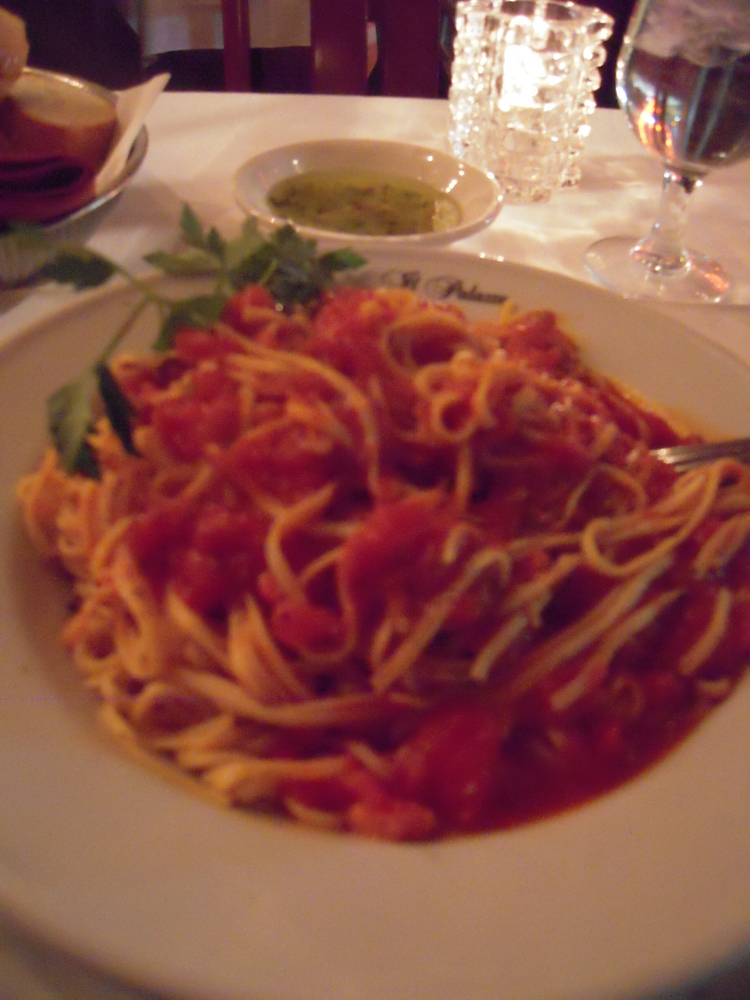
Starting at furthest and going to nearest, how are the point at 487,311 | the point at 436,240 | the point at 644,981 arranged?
the point at 436,240, the point at 487,311, the point at 644,981

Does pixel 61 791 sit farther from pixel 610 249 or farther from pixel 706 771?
pixel 610 249

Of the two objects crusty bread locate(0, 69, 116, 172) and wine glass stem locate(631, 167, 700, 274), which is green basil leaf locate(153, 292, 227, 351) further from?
wine glass stem locate(631, 167, 700, 274)

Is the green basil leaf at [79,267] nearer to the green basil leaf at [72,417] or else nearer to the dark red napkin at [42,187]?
the green basil leaf at [72,417]

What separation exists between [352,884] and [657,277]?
255 centimetres

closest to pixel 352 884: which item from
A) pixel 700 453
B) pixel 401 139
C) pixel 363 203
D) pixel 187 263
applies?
pixel 700 453

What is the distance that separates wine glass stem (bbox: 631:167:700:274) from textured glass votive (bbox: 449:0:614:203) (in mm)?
615

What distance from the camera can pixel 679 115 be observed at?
288 cm

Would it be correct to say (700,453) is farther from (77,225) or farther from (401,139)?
(401,139)

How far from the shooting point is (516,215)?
3494 millimetres

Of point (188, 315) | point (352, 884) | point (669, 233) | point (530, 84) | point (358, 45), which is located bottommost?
point (352, 884)

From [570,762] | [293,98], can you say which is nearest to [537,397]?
[570,762]

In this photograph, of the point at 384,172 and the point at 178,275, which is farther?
the point at 384,172

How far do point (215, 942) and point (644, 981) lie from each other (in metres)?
0.57

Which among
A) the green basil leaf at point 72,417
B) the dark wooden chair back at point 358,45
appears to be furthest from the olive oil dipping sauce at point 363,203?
the dark wooden chair back at point 358,45
